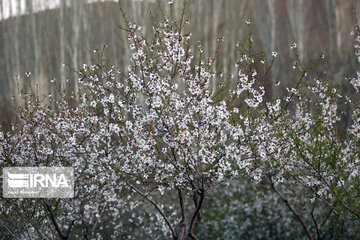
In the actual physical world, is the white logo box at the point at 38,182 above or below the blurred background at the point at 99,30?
below

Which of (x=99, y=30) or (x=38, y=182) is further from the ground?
(x=99, y=30)

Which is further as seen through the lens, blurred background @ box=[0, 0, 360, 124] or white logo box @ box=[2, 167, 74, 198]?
blurred background @ box=[0, 0, 360, 124]

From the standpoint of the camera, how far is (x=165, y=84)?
469cm

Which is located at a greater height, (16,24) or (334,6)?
(16,24)

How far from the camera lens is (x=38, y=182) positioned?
5.39m

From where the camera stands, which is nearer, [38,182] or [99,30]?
[38,182]

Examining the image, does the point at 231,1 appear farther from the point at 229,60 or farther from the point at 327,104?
the point at 327,104

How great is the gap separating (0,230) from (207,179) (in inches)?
119

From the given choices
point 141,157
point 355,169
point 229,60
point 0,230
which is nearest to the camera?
point 141,157

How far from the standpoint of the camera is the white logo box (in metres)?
5.41

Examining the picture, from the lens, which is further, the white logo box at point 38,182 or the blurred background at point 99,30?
the blurred background at point 99,30

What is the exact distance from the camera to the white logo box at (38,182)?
541 cm

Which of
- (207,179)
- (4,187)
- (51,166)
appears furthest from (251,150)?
(4,187)

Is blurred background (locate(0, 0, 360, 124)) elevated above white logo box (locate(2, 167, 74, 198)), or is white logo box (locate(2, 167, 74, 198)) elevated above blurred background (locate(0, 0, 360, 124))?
blurred background (locate(0, 0, 360, 124))
